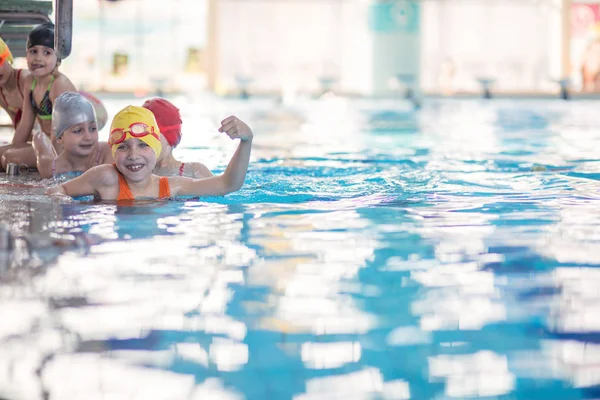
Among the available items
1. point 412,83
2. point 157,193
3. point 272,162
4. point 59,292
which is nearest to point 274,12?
point 412,83

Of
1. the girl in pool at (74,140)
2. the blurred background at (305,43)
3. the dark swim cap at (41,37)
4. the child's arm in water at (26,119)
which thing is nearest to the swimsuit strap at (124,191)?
the girl in pool at (74,140)

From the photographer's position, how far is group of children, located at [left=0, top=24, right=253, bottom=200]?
4.76 meters

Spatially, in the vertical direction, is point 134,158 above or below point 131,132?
below

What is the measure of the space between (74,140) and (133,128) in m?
1.36

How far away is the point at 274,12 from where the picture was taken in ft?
98.2

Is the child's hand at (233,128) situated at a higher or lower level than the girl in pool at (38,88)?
lower

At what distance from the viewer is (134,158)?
15.4 ft

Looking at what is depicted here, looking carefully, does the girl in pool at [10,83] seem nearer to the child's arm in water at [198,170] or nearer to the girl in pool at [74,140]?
the girl in pool at [74,140]

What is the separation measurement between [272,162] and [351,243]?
14.6 feet

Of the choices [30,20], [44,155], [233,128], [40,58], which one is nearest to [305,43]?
[30,20]

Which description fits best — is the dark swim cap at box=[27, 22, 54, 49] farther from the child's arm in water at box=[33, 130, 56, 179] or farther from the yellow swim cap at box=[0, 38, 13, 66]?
the child's arm in water at box=[33, 130, 56, 179]

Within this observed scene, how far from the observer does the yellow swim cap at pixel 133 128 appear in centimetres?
474

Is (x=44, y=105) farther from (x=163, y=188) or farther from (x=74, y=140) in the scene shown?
(x=163, y=188)

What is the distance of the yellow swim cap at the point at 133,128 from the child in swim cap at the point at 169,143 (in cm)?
68
